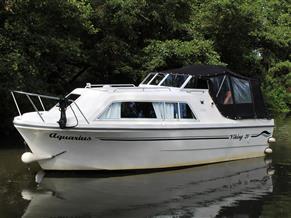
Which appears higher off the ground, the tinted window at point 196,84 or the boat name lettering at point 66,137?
the tinted window at point 196,84

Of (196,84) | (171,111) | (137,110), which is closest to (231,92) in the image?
(196,84)

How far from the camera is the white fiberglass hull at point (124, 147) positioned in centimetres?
1249

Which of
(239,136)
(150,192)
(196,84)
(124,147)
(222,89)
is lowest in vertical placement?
(150,192)

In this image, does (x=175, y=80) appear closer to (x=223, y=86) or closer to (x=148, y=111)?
(x=223, y=86)

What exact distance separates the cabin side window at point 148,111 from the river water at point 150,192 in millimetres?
1466

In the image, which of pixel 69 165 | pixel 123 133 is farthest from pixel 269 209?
pixel 69 165

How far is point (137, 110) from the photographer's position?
1341 centimetres

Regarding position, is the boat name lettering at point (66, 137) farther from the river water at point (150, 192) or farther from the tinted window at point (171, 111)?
the tinted window at point (171, 111)

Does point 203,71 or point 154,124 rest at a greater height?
point 203,71

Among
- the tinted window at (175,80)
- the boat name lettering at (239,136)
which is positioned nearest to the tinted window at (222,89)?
the tinted window at (175,80)

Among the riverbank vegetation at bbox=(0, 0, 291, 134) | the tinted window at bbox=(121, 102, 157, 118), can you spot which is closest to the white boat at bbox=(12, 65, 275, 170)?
the tinted window at bbox=(121, 102, 157, 118)

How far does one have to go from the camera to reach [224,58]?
2856 cm

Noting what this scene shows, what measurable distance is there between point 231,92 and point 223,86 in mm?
335

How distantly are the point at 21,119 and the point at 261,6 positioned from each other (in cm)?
2012
